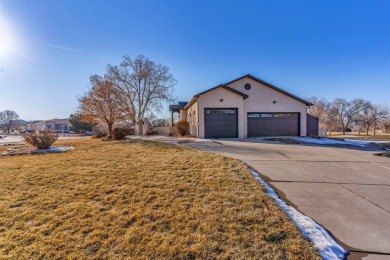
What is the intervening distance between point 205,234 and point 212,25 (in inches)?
596

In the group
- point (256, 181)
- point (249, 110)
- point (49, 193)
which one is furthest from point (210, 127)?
point (49, 193)

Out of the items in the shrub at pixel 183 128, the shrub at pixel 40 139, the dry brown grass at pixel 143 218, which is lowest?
the dry brown grass at pixel 143 218

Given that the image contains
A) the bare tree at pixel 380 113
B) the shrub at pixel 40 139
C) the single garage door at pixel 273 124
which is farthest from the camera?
the bare tree at pixel 380 113

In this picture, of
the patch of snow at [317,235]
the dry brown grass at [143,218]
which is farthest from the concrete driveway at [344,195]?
the dry brown grass at [143,218]

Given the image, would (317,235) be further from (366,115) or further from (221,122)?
(366,115)

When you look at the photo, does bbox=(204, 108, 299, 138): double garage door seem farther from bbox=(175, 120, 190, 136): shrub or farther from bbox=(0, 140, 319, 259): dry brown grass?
bbox=(0, 140, 319, 259): dry brown grass

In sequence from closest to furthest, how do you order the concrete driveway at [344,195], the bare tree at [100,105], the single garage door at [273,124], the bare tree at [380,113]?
the concrete driveway at [344,195] → the bare tree at [100,105] → the single garage door at [273,124] → the bare tree at [380,113]

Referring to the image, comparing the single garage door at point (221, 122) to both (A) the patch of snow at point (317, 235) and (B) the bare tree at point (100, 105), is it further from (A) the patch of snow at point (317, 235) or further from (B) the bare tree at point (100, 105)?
(A) the patch of snow at point (317, 235)

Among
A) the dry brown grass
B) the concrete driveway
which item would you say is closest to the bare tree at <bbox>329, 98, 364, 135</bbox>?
the concrete driveway

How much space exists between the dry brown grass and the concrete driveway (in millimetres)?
679

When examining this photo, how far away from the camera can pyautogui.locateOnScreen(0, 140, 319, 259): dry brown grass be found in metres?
2.48

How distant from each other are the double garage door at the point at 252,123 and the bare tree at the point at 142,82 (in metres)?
18.3

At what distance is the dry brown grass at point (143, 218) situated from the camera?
2.48m

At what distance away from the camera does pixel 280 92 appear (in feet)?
62.8
